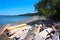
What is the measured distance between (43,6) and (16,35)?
10.2 m

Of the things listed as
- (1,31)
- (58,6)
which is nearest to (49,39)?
(1,31)

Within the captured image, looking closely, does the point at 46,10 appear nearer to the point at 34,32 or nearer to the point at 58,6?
the point at 58,6

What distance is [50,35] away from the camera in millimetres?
12703

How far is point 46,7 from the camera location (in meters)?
22.3

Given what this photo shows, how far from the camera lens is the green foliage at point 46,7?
21223mm

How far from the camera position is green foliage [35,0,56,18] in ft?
69.6

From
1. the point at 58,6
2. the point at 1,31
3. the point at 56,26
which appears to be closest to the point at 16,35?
the point at 1,31

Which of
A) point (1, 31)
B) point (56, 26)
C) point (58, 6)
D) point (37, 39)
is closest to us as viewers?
point (37, 39)

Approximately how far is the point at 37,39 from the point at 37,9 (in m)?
11.1

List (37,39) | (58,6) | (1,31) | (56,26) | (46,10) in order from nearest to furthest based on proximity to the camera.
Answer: (37,39), (1,31), (56,26), (58,6), (46,10)

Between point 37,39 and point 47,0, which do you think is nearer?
point 37,39

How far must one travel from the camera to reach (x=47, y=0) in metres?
22.7

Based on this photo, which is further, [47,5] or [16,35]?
[47,5]

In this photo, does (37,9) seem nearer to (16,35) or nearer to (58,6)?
(58,6)
